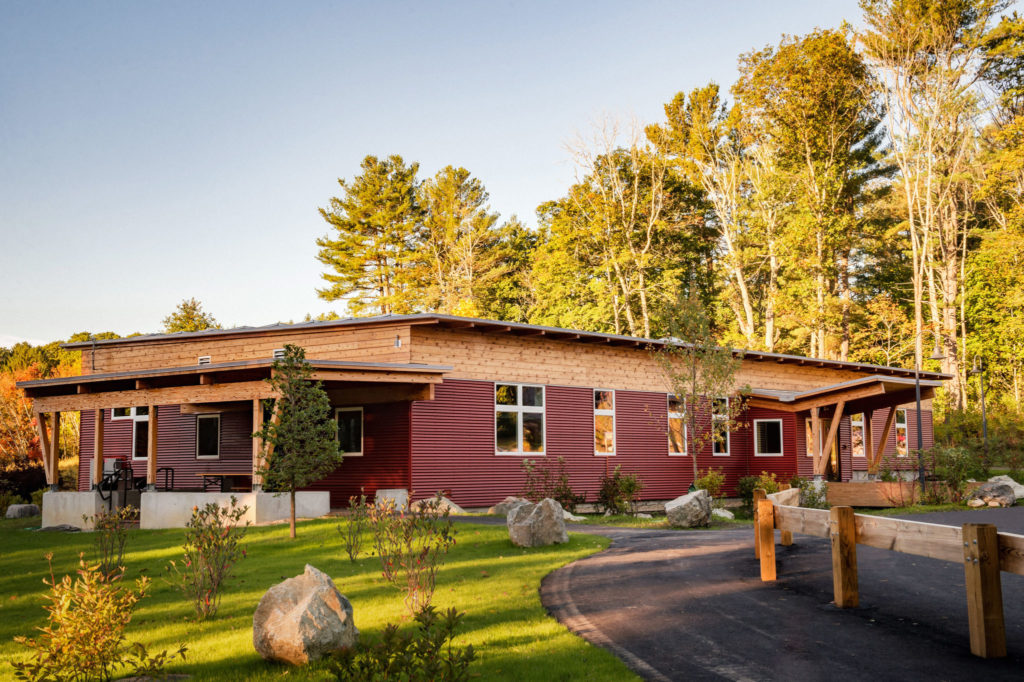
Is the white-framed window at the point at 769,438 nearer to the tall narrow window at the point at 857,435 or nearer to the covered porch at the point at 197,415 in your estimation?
the tall narrow window at the point at 857,435

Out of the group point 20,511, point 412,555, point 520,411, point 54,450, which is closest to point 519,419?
point 520,411

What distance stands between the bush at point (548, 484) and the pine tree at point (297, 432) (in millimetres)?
7612

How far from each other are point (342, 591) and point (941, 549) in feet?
19.5

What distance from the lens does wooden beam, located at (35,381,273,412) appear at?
16.0m

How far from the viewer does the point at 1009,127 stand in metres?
34.1

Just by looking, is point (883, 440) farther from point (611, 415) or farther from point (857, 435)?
point (857, 435)

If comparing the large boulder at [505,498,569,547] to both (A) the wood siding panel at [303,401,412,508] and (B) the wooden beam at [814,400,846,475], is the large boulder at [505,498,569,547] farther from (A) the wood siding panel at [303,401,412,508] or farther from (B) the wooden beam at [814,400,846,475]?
(B) the wooden beam at [814,400,846,475]

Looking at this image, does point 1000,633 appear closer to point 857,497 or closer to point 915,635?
point 915,635

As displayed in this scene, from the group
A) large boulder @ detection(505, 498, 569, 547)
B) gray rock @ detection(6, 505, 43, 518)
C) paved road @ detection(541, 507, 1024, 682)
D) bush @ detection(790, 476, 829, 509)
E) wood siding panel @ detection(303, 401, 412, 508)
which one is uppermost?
wood siding panel @ detection(303, 401, 412, 508)

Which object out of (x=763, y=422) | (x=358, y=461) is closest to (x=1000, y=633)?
(x=358, y=461)

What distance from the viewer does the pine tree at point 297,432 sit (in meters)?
13.0

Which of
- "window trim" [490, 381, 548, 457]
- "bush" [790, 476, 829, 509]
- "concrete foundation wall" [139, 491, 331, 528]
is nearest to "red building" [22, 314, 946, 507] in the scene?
"window trim" [490, 381, 548, 457]

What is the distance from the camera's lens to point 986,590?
559 cm

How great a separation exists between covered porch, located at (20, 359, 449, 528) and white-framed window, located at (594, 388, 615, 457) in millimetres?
5833
